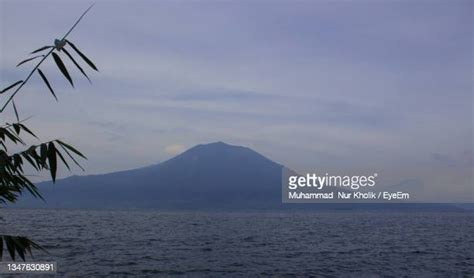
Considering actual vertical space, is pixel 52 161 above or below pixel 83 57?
below

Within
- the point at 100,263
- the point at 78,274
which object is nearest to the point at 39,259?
the point at 100,263

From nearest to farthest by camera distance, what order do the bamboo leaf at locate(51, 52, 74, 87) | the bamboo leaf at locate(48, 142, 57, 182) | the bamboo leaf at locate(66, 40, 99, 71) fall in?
the bamboo leaf at locate(66, 40, 99, 71)
the bamboo leaf at locate(51, 52, 74, 87)
the bamboo leaf at locate(48, 142, 57, 182)

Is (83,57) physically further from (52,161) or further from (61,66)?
(52,161)

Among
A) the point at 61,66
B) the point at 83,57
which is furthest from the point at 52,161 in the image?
the point at 83,57

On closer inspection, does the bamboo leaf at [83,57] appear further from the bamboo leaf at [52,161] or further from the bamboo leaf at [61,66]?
the bamboo leaf at [52,161]

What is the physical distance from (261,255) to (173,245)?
30.0 feet

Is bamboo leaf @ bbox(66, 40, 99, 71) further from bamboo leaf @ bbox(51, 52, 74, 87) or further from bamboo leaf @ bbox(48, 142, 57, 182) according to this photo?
bamboo leaf @ bbox(48, 142, 57, 182)

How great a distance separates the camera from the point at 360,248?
40.4 meters

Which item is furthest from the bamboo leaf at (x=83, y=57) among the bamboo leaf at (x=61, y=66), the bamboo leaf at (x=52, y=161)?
the bamboo leaf at (x=52, y=161)

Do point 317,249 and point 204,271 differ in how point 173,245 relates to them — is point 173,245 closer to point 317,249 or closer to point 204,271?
point 317,249

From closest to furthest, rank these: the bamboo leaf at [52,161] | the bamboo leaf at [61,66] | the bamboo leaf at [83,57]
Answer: the bamboo leaf at [83,57] → the bamboo leaf at [61,66] → the bamboo leaf at [52,161]

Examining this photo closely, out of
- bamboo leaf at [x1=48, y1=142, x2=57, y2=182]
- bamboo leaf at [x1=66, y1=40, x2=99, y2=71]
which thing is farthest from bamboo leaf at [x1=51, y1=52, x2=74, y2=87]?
bamboo leaf at [x1=48, y1=142, x2=57, y2=182]

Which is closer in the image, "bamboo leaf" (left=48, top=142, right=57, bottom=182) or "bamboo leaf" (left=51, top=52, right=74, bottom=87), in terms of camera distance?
"bamboo leaf" (left=51, top=52, right=74, bottom=87)

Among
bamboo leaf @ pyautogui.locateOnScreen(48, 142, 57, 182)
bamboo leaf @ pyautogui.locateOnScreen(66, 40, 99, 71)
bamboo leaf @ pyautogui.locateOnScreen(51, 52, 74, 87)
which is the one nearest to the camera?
bamboo leaf @ pyautogui.locateOnScreen(66, 40, 99, 71)
